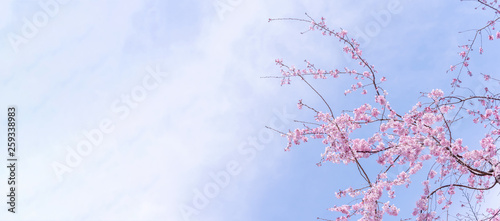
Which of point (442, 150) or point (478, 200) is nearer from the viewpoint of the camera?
point (442, 150)

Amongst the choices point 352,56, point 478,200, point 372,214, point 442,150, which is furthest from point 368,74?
point 478,200

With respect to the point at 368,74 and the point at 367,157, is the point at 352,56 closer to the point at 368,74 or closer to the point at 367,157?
the point at 368,74

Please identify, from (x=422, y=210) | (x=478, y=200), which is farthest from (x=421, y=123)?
(x=478, y=200)

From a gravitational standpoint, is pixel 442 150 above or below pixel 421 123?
below

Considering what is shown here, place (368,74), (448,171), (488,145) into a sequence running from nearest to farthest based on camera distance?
(488,145)
(448,171)
(368,74)

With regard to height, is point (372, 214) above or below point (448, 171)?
below

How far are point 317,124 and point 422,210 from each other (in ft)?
6.67

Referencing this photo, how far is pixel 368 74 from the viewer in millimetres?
6855

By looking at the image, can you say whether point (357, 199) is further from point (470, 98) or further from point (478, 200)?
point (478, 200)

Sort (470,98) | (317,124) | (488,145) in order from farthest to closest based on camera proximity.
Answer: (317,124) → (470,98) → (488,145)

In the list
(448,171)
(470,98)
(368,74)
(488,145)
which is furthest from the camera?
(368,74)

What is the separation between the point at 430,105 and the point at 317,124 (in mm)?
1754

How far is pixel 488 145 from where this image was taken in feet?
16.5

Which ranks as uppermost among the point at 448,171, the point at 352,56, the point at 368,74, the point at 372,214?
the point at 352,56
